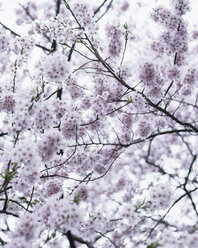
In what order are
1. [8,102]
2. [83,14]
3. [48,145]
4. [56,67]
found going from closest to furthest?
[56,67]
[48,145]
[8,102]
[83,14]

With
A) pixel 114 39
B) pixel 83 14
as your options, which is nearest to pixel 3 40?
pixel 83 14

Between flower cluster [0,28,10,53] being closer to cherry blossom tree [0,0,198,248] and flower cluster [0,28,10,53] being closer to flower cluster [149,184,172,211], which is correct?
cherry blossom tree [0,0,198,248]

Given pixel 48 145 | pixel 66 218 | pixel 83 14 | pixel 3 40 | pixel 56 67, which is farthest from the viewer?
pixel 3 40

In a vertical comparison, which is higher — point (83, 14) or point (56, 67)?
point (83, 14)

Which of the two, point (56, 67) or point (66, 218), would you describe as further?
point (56, 67)

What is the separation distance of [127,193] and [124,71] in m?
5.01

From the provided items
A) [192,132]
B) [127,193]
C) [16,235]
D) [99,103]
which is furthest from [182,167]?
[16,235]

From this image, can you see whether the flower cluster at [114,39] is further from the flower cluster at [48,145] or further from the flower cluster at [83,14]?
the flower cluster at [48,145]

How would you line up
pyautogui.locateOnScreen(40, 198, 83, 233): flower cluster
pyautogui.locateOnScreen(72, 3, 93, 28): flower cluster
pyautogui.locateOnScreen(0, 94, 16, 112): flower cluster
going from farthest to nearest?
pyautogui.locateOnScreen(72, 3, 93, 28): flower cluster, pyautogui.locateOnScreen(0, 94, 16, 112): flower cluster, pyautogui.locateOnScreen(40, 198, 83, 233): flower cluster

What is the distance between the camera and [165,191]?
12.8 feet

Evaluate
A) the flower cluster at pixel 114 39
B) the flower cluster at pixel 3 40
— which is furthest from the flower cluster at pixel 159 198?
the flower cluster at pixel 3 40

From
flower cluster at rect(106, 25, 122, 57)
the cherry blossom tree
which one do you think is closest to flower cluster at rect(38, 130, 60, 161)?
the cherry blossom tree

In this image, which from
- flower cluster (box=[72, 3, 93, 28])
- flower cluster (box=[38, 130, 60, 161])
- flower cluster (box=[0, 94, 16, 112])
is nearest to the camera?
flower cluster (box=[38, 130, 60, 161])

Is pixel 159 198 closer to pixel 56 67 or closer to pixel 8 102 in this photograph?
pixel 56 67
